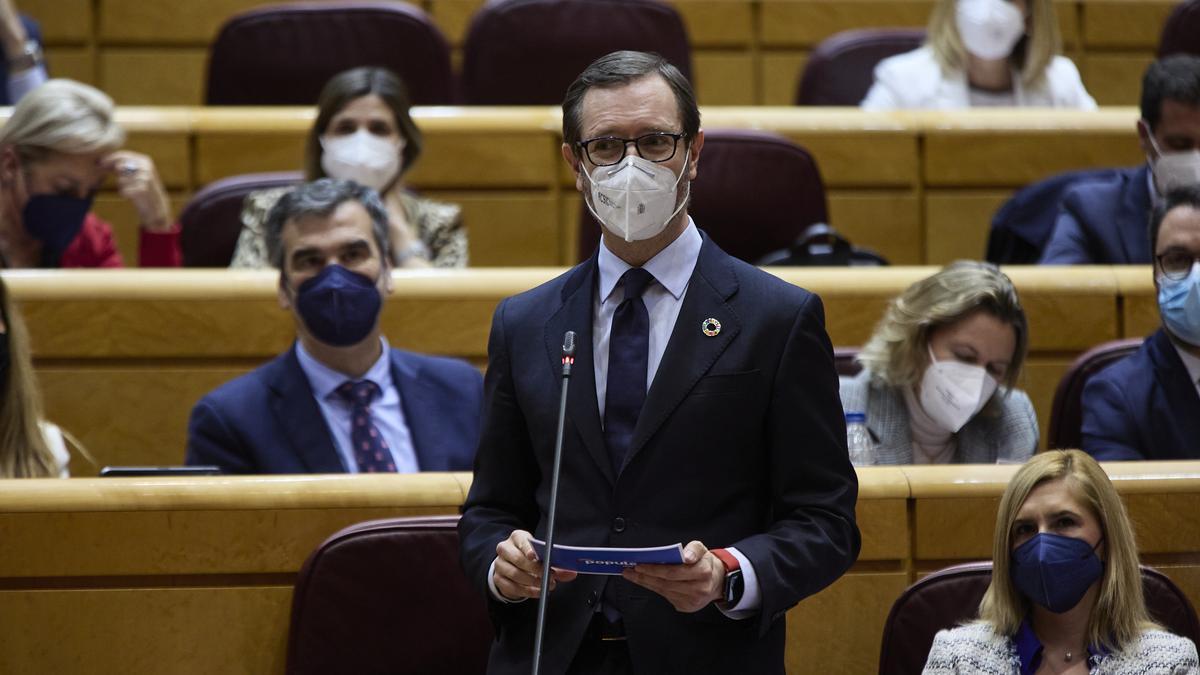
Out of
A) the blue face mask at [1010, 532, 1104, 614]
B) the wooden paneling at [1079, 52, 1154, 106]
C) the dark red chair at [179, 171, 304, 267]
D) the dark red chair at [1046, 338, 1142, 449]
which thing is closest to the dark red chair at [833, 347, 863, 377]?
the dark red chair at [1046, 338, 1142, 449]

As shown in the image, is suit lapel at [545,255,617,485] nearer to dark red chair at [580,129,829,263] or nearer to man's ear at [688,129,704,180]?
man's ear at [688,129,704,180]

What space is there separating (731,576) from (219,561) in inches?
24.1

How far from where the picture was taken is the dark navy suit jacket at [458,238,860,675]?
964 millimetres

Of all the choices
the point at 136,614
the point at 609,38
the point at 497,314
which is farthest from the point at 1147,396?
the point at 609,38

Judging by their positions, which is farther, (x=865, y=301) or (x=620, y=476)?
(x=865, y=301)

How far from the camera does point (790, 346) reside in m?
0.98

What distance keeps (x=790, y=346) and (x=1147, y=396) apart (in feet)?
2.64

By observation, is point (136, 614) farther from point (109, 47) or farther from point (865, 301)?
point (109, 47)

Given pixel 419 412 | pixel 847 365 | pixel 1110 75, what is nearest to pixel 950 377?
pixel 847 365

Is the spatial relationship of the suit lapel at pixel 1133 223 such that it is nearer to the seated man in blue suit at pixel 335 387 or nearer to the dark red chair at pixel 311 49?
the seated man in blue suit at pixel 335 387

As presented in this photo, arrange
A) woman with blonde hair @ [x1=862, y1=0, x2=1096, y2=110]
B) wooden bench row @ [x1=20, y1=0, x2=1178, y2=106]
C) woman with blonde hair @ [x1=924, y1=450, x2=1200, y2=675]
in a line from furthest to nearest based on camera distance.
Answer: wooden bench row @ [x1=20, y1=0, x2=1178, y2=106] < woman with blonde hair @ [x1=862, y1=0, x2=1096, y2=110] < woman with blonde hair @ [x1=924, y1=450, x2=1200, y2=675]

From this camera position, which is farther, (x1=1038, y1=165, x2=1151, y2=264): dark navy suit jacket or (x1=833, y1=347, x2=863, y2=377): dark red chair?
(x1=1038, y1=165, x2=1151, y2=264): dark navy suit jacket

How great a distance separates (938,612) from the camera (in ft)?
4.40

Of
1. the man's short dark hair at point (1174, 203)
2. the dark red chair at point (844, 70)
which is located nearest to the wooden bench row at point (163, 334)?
the man's short dark hair at point (1174, 203)
